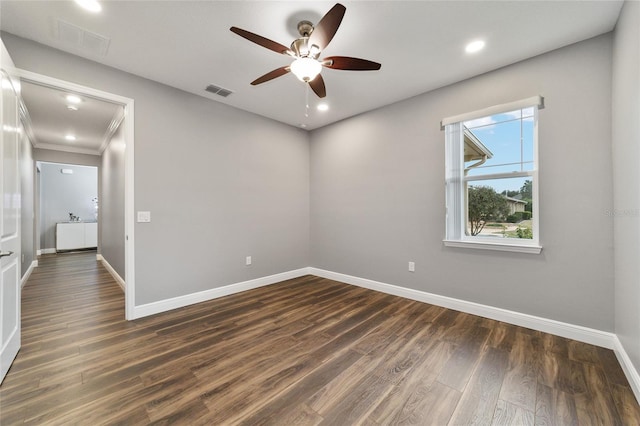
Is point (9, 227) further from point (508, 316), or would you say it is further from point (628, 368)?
point (628, 368)

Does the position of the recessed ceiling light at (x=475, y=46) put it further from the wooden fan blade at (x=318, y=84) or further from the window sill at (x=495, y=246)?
the window sill at (x=495, y=246)

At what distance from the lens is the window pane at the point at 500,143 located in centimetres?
276

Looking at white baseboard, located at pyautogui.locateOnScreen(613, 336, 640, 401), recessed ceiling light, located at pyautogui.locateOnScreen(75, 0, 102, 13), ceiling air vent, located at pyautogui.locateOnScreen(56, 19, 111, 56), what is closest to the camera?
white baseboard, located at pyautogui.locateOnScreen(613, 336, 640, 401)

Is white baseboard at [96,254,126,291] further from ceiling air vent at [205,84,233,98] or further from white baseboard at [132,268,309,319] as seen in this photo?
ceiling air vent at [205,84,233,98]

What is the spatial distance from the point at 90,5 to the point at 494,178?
410 cm

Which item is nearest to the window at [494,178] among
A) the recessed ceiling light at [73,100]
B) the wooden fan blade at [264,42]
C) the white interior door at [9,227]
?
the wooden fan blade at [264,42]

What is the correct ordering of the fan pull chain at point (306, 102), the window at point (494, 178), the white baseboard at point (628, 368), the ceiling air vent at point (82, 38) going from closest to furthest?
the white baseboard at point (628, 368) < the ceiling air vent at point (82, 38) < the window at point (494, 178) < the fan pull chain at point (306, 102)

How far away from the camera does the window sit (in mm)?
2735

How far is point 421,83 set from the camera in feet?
10.4

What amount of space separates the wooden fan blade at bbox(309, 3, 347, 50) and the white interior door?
225 centimetres

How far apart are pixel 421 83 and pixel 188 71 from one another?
2758mm

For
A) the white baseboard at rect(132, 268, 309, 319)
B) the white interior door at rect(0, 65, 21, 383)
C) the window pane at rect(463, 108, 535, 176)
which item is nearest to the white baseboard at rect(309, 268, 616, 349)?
the white baseboard at rect(132, 268, 309, 319)

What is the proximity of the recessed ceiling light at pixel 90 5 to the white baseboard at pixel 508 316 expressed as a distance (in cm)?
419

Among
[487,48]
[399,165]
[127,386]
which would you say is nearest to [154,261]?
[127,386]
